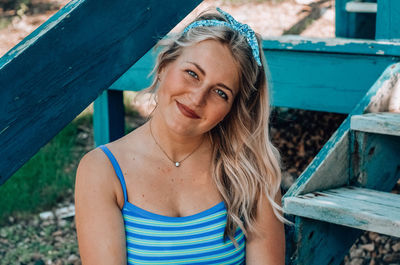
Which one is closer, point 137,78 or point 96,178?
point 96,178

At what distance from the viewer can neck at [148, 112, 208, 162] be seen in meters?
2.08

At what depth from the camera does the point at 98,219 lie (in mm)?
1854

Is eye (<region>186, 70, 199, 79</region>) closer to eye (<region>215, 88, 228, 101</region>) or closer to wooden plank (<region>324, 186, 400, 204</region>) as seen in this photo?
eye (<region>215, 88, 228, 101</region>)

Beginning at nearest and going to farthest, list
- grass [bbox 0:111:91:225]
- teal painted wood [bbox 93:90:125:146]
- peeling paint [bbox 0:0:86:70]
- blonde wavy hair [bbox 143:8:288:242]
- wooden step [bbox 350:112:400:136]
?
peeling paint [bbox 0:0:86:70] < blonde wavy hair [bbox 143:8:288:242] < wooden step [bbox 350:112:400:136] < teal painted wood [bbox 93:90:125:146] < grass [bbox 0:111:91:225]

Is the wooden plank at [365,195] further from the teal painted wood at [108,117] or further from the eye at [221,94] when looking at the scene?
the teal painted wood at [108,117]

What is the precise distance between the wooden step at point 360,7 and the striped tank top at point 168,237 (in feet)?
9.30

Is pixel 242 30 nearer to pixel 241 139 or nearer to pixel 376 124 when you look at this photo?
pixel 241 139

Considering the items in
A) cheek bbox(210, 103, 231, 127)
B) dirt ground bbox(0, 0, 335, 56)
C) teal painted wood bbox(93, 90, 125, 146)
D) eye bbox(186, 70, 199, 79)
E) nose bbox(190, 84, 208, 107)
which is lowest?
dirt ground bbox(0, 0, 335, 56)

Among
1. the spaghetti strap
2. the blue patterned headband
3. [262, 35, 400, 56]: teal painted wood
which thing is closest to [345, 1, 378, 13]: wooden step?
[262, 35, 400, 56]: teal painted wood

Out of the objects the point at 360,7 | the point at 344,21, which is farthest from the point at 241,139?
Answer: the point at 344,21

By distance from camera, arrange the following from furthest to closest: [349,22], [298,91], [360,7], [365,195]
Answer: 1. [349,22]
2. [360,7]
3. [298,91]
4. [365,195]

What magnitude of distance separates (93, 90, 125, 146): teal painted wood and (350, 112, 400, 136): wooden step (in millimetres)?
1985

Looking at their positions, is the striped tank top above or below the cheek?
below

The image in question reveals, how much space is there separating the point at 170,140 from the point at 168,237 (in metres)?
0.36
